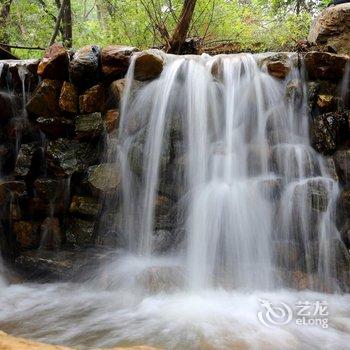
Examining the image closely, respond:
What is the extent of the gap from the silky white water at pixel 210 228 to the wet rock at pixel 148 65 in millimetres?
121

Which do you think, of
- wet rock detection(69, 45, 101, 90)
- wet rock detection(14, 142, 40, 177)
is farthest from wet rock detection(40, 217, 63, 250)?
wet rock detection(69, 45, 101, 90)

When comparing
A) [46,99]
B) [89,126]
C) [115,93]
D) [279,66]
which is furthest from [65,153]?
[279,66]

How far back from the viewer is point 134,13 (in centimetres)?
1001

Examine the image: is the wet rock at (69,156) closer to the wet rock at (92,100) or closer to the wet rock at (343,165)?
the wet rock at (92,100)

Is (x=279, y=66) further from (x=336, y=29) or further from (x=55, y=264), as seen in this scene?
(x=55, y=264)

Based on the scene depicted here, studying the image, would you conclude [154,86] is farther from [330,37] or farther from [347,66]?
[330,37]

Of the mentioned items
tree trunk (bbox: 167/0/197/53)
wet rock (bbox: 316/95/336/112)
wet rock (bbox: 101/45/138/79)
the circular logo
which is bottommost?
the circular logo

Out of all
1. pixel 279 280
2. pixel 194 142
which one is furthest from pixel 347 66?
pixel 279 280

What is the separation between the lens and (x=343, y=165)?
213 inches

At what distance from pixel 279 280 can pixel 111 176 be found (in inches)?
116

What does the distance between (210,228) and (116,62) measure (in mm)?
3273

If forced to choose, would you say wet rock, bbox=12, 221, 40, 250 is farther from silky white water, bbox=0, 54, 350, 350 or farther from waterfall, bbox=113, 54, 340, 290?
waterfall, bbox=113, 54, 340, 290

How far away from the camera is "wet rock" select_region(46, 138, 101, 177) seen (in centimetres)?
599

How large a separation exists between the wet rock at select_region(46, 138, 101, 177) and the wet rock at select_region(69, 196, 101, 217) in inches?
18.1
